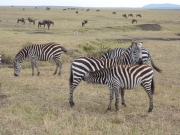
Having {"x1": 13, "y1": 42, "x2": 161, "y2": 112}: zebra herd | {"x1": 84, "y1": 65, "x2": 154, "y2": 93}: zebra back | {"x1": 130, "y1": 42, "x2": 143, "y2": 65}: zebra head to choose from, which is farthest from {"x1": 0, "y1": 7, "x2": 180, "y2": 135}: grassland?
{"x1": 130, "y1": 42, "x2": 143, "y2": 65}: zebra head

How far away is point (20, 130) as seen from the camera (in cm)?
762

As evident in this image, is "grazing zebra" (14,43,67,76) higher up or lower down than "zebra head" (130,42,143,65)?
lower down

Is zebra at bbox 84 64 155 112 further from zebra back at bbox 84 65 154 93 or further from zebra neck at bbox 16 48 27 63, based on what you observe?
zebra neck at bbox 16 48 27 63

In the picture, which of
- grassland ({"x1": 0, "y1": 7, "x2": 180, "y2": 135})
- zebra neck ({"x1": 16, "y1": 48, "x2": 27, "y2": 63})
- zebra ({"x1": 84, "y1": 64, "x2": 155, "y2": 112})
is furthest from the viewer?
zebra neck ({"x1": 16, "y1": 48, "x2": 27, "y2": 63})

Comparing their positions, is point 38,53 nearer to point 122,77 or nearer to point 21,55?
point 21,55

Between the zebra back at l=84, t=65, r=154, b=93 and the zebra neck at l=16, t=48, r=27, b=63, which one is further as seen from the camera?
the zebra neck at l=16, t=48, r=27, b=63

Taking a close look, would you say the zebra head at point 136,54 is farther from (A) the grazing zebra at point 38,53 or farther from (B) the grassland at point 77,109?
(A) the grazing zebra at point 38,53

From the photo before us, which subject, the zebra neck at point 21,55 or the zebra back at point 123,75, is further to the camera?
the zebra neck at point 21,55

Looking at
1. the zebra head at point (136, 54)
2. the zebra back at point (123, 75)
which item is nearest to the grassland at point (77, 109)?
the zebra back at point (123, 75)

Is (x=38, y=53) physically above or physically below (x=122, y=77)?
below

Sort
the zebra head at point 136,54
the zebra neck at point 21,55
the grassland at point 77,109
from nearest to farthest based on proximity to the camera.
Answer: the grassland at point 77,109 → the zebra head at point 136,54 → the zebra neck at point 21,55

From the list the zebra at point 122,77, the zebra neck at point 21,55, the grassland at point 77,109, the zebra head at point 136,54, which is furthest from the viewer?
the zebra neck at point 21,55

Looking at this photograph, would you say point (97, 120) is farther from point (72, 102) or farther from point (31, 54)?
point (31, 54)

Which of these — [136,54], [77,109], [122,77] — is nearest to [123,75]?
[122,77]
